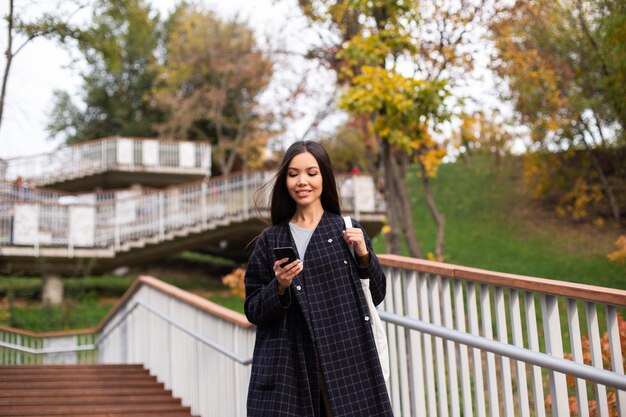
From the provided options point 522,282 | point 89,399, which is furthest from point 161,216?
point 522,282

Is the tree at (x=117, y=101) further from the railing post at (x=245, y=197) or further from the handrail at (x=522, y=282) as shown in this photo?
the handrail at (x=522, y=282)

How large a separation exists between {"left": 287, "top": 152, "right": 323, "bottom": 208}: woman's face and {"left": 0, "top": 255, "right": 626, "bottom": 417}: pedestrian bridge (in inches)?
32.8

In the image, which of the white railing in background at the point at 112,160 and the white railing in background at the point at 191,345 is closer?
the white railing in background at the point at 191,345

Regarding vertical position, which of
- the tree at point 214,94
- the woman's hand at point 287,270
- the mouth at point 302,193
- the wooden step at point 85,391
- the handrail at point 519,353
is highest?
the tree at point 214,94

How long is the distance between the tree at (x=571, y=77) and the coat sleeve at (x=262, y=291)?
12.5 ft

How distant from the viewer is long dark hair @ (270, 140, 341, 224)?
316cm

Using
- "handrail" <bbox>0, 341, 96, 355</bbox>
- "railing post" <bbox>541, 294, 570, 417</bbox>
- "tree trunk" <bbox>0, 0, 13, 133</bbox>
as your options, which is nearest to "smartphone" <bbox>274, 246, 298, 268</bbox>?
"railing post" <bbox>541, 294, 570, 417</bbox>

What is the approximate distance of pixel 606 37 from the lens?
6008mm

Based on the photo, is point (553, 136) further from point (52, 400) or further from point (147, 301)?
point (52, 400)

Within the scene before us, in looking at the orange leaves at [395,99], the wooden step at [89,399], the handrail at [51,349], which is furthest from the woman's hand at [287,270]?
the handrail at [51,349]

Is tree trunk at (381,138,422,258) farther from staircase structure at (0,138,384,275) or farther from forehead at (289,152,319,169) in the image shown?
forehead at (289,152,319,169)

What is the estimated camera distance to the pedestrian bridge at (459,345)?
265 centimetres

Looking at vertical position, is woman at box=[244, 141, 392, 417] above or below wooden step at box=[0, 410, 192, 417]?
above

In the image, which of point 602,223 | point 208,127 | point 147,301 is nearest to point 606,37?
point 147,301
